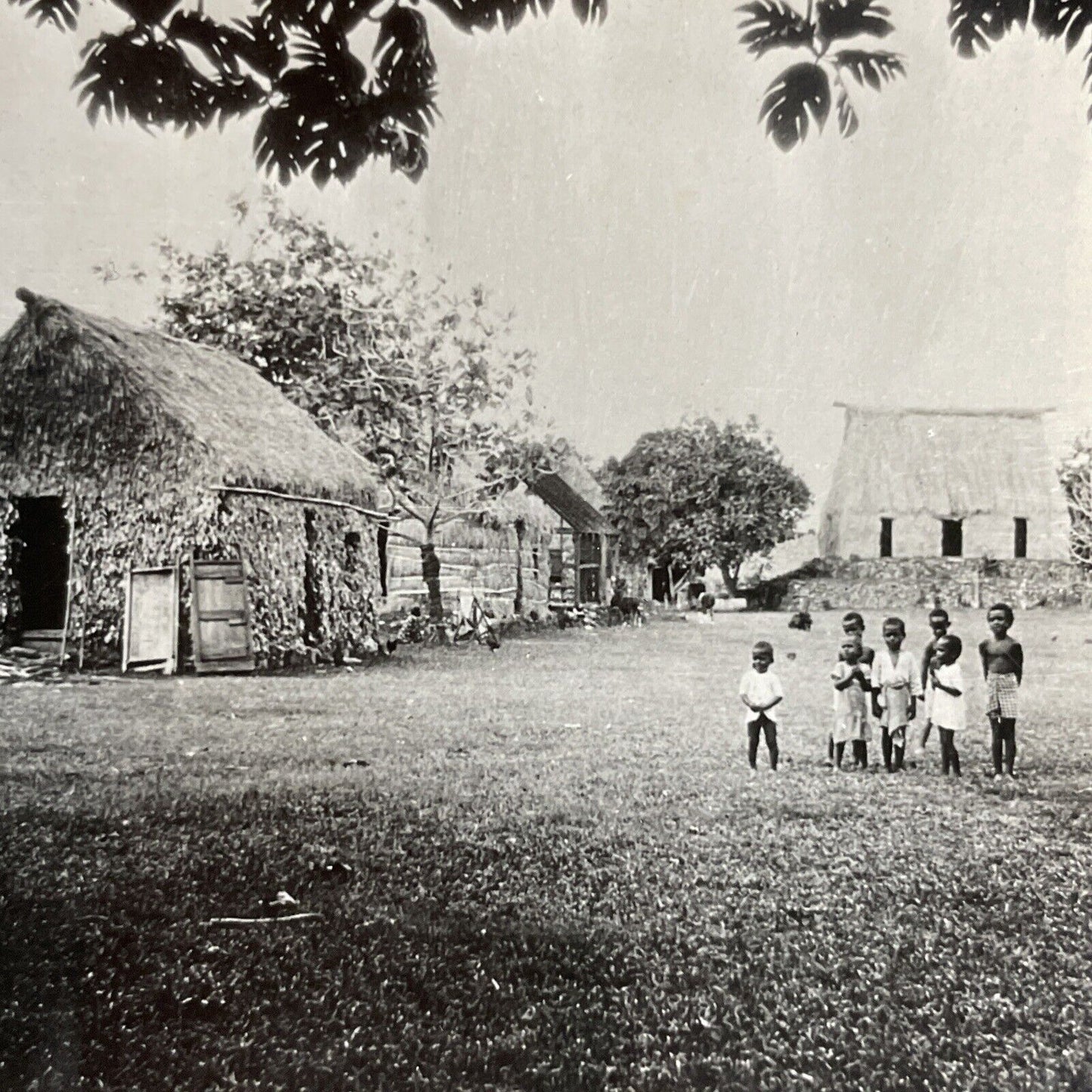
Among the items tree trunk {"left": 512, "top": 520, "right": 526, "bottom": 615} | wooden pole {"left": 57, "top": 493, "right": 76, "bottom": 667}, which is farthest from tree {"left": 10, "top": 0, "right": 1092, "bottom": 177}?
tree trunk {"left": 512, "top": 520, "right": 526, "bottom": 615}

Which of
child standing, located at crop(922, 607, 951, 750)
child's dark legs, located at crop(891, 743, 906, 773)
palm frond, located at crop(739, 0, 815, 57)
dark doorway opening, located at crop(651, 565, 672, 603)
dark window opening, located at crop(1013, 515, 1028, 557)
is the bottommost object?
child's dark legs, located at crop(891, 743, 906, 773)

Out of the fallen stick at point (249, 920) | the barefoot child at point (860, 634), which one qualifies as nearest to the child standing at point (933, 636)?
the barefoot child at point (860, 634)

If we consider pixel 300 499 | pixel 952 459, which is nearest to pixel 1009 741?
pixel 952 459

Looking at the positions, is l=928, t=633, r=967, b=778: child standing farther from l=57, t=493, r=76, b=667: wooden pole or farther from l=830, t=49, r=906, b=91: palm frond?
l=57, t=493, r=76, b=667: wooden pole

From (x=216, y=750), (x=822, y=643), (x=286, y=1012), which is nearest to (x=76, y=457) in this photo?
(x=216, y=750)

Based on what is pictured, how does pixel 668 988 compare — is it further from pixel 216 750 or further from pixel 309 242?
pixel 309 242

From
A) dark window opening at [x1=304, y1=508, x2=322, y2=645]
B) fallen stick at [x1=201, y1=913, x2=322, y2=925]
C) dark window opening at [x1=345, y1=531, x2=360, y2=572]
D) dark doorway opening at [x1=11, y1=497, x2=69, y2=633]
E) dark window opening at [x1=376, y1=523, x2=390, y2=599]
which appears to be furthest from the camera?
dark window opening at [x1=345, y1=531, x2=360, y2=572]

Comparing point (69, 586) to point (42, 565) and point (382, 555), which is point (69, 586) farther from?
point (382, 555)

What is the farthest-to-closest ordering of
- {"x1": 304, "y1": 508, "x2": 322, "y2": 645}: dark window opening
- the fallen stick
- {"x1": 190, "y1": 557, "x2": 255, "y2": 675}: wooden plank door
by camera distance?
{"x1": 304, "y1": 508, "x2": 322, "y2": 645}: dark window opening < {"x1": 190, "y1": 557, "x2": 255, "y2": 675}: wooden plank door < the fallen stick
